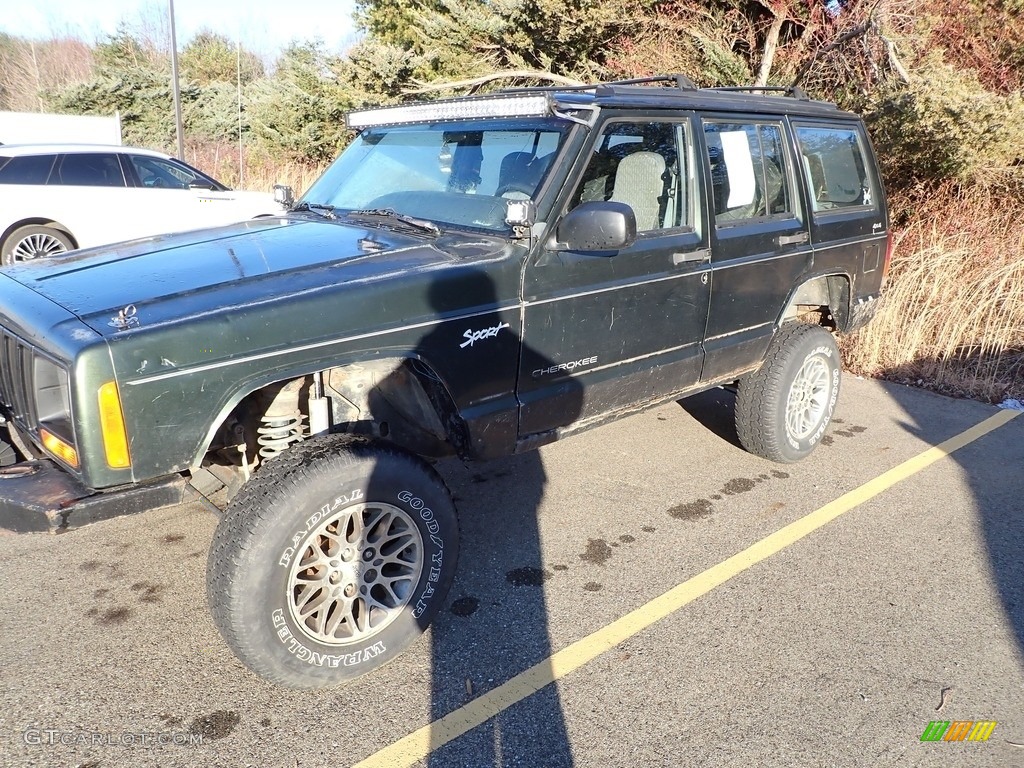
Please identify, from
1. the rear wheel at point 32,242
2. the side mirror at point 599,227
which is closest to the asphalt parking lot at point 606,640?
the side mirror at point 599,227

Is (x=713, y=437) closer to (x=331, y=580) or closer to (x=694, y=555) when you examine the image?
(x=694, y=555)

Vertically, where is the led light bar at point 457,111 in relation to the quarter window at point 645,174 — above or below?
above

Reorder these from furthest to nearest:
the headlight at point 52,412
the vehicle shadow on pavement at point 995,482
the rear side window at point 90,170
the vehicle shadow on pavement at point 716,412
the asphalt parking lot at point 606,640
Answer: the rear side window at point 90,170 < the vehicle shadow on pavement at point 716,412 < the vehicle shadow on pavement at point 995,482 < the asphalt parking lot at point 606,640 < the headlight at point 52,412

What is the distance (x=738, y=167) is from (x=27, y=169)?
8699 mm

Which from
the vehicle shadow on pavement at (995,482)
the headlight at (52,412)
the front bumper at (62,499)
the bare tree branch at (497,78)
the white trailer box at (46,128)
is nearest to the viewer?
the front bumper at (62,499)

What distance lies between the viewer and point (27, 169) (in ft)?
29.6

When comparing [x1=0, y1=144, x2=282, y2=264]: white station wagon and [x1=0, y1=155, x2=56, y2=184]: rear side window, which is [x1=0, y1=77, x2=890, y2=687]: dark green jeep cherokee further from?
[x1=0, y1=155, x2=56, y2=184]: rear side window

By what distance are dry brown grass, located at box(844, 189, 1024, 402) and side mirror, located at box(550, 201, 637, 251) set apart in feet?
16.3

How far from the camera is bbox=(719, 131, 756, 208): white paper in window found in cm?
400

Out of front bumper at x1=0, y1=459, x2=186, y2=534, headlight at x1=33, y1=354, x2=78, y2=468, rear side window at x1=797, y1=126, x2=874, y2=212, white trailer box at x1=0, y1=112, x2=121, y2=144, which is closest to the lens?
front bumper at x1=0, y1=459, x2=186, y2=534

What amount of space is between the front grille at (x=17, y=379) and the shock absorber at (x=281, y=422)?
766 millimetres

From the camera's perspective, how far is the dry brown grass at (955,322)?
679 centimetres

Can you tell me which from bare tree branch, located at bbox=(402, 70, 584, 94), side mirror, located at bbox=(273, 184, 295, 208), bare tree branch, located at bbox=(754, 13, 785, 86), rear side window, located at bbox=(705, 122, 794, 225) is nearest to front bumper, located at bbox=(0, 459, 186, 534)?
side mirror, located at bbox=(273, 184, 295, 208)

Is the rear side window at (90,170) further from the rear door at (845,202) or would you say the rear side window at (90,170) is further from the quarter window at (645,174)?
the rear door at (845,202)
